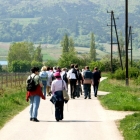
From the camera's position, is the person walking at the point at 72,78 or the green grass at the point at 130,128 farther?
the person walking at the point at 72,78

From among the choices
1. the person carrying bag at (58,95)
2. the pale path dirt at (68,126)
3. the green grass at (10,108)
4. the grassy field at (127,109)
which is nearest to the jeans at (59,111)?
the person carrying bag at (58,95)

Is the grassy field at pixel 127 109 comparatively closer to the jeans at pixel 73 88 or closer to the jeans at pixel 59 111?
the jeans at pixel 59 111

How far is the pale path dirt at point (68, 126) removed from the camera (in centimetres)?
1661

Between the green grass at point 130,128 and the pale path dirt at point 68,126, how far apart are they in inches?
8.2

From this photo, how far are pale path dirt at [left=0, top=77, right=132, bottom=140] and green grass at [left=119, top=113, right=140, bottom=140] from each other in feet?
0.68

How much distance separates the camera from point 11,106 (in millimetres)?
26000

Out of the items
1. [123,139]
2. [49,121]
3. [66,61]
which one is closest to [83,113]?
[49,121]

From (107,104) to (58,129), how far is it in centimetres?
1016

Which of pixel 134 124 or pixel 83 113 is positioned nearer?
pixel 134 124

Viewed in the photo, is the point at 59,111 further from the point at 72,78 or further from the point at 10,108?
the point at 72,78

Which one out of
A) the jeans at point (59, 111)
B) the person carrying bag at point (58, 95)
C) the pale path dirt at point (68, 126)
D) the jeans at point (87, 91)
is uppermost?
the person carrying bag at point (58, 95)

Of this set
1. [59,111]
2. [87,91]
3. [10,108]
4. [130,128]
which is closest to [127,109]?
A: [10,108]

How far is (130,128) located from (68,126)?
224 centimetres

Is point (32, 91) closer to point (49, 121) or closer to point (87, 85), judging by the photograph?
point (49, 121)
